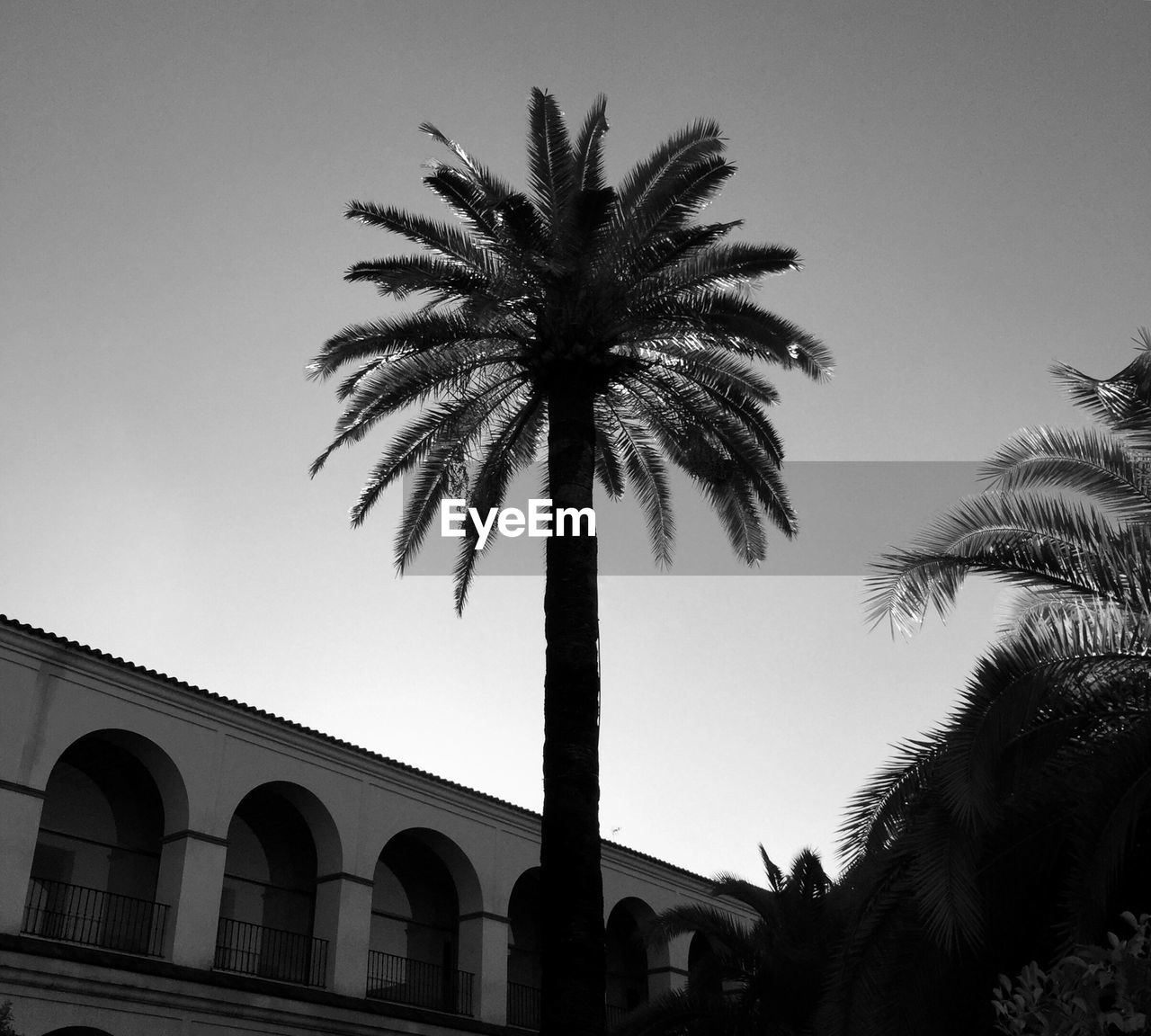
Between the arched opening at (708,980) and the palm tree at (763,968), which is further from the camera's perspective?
the arched opening at (708,980)

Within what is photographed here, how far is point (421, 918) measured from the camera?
24.9 meters

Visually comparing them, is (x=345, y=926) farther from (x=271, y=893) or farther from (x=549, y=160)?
(x=549, y=160)

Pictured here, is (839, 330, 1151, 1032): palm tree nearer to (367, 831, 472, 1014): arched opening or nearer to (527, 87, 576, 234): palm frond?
(527, 87, 576, 234): palm frond

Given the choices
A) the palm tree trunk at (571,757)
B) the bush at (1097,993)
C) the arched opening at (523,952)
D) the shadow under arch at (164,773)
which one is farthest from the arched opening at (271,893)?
the bush at (1097,993)

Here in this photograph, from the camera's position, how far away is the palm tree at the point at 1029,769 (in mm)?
10070

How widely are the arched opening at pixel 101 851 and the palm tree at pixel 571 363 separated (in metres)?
6.33

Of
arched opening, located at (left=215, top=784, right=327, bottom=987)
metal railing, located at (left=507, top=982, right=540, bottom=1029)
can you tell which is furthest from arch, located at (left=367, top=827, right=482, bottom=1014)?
metal railing, located at (left=507, top=982, right=540, bottom=1029)

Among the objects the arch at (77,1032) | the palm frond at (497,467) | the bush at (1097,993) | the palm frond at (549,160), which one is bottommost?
the bush at (1097,993)

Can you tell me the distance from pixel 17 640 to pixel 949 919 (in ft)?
43.3

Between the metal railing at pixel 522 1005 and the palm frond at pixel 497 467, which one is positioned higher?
the palm frond at pixel 497 467

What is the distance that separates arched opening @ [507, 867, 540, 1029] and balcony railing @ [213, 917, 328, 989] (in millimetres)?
5566

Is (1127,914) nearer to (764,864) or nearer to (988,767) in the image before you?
(988,767)

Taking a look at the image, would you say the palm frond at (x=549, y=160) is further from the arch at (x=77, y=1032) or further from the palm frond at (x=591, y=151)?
the arch at (x=77, y=1032)

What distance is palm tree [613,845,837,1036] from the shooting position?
17812 mm
